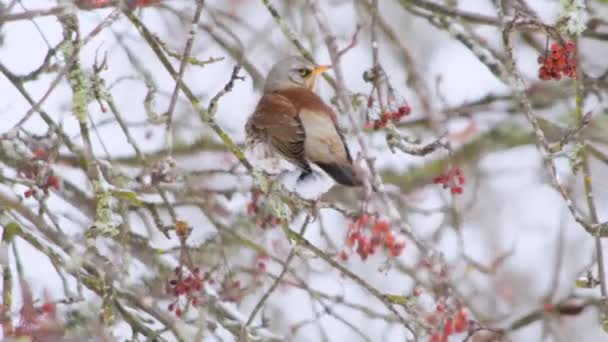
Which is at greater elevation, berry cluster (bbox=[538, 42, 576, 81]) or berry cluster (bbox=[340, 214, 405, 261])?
berry cluster (bbox=[538, 42, 576, 81])

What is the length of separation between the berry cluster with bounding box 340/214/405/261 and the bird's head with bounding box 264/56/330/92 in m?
2.31

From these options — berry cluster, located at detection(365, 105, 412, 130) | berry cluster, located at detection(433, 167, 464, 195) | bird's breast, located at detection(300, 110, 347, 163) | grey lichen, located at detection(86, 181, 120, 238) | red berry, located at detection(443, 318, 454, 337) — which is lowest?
red berry, located at detection(443, 318, 454, 337)

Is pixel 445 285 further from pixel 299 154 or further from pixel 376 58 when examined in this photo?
pixel 299 154

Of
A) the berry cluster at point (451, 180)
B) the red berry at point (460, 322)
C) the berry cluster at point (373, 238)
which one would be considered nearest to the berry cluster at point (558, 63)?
the berry cluster at point (451, 180)

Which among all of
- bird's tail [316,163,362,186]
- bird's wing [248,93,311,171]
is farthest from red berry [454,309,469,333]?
bird's wing [248,93,311,171]

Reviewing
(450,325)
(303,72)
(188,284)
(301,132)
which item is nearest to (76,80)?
(188,284)

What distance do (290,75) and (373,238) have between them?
2.52m

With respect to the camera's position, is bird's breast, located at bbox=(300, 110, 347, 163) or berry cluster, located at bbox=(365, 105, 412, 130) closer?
berry cluster, located at bbox=(365, 105, 412, 130)

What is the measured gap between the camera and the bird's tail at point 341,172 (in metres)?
4.00

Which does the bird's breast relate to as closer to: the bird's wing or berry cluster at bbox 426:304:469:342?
the bird's wing

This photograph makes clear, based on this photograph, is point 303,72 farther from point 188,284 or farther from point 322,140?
point 188,284

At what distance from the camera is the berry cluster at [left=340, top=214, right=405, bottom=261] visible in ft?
8.98

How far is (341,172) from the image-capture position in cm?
410

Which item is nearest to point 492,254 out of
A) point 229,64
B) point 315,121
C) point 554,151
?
point 229,64
